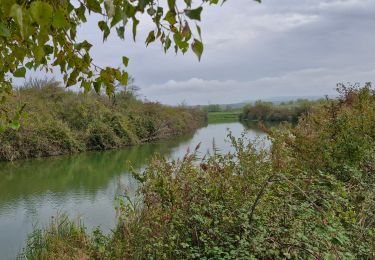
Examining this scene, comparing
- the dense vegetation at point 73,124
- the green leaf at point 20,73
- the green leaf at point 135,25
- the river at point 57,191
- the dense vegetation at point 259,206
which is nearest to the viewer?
the green leaf at point 135,25

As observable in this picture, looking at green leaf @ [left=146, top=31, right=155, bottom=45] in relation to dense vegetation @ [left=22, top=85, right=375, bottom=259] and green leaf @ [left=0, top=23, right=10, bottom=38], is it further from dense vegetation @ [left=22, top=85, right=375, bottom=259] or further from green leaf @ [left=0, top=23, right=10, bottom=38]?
dense vegetation @ [left=22, top=85, right=375, bottom=259]

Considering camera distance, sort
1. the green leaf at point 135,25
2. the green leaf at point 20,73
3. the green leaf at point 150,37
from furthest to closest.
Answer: the green leaf at point 20,73 < the green leaf at point 150,37 < the green leaf at point 135,25

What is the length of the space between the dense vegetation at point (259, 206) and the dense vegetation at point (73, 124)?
13.7m

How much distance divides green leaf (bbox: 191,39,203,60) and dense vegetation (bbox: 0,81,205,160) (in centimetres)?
1750

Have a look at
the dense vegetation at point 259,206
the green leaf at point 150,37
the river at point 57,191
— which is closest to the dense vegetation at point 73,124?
the river at point 57,191

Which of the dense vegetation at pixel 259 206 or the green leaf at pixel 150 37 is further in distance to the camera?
the dense vegetation at pixel 259 206

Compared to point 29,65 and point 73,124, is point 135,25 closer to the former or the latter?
point 29,65

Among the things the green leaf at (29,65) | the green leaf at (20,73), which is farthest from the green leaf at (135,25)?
the green leaf at (29,65)

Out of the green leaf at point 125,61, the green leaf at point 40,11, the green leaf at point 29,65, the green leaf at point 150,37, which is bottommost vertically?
the green leaf at point 125,61

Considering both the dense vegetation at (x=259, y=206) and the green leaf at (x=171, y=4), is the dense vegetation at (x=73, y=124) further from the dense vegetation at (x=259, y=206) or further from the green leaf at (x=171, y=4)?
the green leaf at (x=171, y=4)

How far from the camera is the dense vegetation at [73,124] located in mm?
21281

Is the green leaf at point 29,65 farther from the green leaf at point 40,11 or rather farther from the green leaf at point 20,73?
the green leaf at point 40,11

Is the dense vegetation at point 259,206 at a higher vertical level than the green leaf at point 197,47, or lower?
lower

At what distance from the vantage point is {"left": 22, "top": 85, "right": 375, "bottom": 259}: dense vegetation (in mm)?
3043
